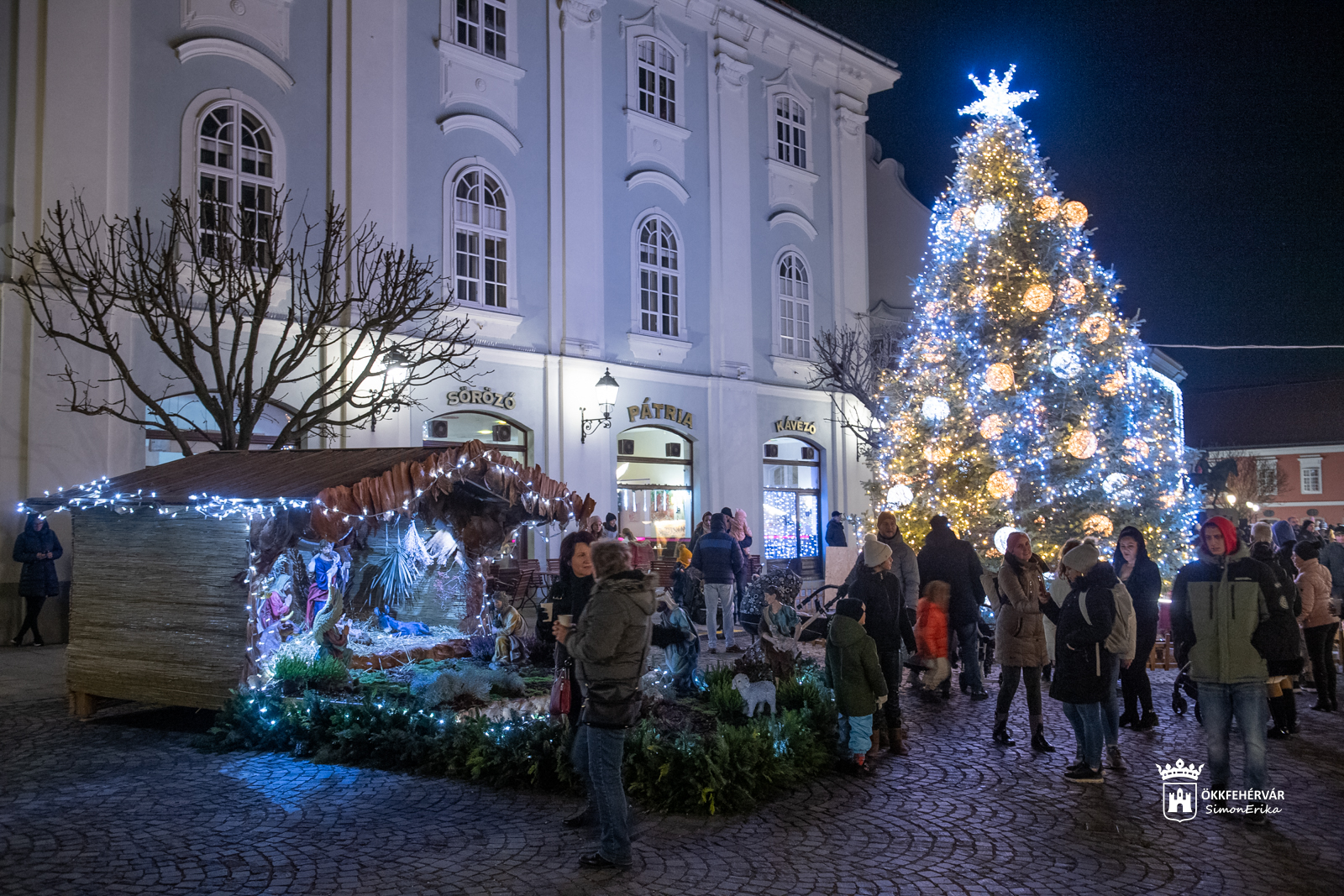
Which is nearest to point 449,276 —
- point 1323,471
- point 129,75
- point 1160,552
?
point 129,75

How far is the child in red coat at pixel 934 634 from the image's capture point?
9.77 meters

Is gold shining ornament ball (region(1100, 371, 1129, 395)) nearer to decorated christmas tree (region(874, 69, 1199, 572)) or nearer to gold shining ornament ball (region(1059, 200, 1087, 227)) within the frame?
decorated christmas tree (region(874, 69, 1199, 572))

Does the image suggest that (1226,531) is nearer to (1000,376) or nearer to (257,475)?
(257,475)

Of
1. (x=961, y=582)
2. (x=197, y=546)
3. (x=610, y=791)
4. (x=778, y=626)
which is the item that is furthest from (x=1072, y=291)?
(x=610, y=791)

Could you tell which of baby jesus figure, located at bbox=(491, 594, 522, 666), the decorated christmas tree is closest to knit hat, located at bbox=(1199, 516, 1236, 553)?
baby jesus figure, located at bbox=(491, 594, 522, 666)

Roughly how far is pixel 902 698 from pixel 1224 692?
4.00 meters

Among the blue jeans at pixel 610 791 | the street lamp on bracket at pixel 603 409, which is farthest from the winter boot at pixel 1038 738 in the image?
the street lamp on bracket at pixel 603 409

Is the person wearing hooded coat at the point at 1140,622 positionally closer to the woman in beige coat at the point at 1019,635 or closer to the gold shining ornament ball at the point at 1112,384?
the woman in beige coat at the point at 1019,635

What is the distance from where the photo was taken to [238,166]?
15.1 m

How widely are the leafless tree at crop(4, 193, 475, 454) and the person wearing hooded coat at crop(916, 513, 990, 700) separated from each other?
22.9 feet

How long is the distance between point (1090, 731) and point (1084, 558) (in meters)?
1.15

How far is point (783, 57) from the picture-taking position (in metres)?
23.8

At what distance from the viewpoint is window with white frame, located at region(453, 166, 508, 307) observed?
58.1 ft

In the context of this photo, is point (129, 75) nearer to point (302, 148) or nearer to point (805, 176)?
point (302, 148)
